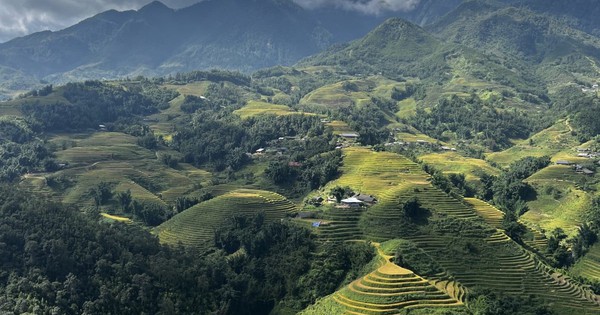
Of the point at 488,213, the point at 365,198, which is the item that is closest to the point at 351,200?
the point at 365,198

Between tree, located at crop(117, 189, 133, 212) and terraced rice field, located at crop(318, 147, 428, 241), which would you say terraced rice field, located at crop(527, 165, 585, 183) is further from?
tree, located at crop(117, 189, 133, 212)

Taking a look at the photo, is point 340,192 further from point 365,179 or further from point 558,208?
point 558,208

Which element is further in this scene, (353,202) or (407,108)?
(407,108)

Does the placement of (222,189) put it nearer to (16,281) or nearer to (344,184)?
(344,184)

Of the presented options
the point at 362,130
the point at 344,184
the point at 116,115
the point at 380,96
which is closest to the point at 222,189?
the point at 344,184

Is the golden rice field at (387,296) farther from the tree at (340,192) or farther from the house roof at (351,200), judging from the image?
the tree at (340,192)

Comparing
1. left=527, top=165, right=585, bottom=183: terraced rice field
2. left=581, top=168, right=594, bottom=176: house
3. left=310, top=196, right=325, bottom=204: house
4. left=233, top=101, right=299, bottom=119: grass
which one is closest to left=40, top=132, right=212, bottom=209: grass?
left=310, top=196, right=325, bottom=204: house

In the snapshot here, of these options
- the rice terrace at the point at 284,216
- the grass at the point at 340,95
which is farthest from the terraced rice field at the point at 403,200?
the grass at the point at 340,95
